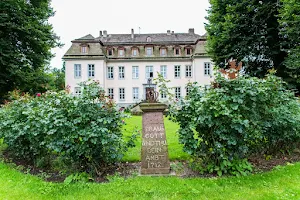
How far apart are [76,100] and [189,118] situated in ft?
7.96

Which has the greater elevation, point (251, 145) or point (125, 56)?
point (125, 56)

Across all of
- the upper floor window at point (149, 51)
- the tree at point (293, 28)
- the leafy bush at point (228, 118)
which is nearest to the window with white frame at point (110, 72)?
the upper floor window at point (149, 51)

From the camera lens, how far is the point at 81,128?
4.25 meters

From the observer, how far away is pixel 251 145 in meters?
5.19

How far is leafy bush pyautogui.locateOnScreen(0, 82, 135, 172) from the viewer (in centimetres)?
416

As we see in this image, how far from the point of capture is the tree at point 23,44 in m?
13.7

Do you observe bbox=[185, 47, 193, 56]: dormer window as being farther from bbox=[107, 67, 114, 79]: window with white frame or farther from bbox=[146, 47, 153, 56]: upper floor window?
bbox=[107, 67, 114, 79]: window with white frame

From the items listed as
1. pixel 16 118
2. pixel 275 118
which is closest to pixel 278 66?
pixel 275 118

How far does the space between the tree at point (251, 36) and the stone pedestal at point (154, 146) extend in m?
10.0

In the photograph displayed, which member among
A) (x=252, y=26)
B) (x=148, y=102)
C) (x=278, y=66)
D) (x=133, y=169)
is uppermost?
(x=252, y=26)

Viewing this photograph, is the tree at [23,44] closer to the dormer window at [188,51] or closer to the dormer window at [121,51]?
the dormer window at [121,51]

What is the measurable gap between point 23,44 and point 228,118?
1569 centimetres

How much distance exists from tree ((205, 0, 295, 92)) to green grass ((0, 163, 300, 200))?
9.91 metres

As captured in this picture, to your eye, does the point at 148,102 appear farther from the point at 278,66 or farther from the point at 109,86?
the point at 109,86
